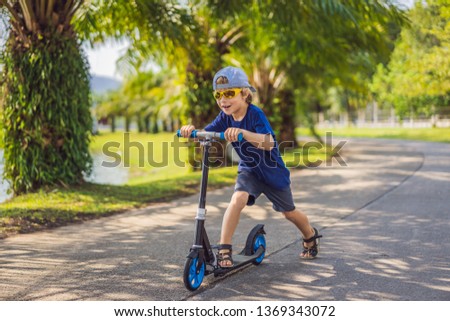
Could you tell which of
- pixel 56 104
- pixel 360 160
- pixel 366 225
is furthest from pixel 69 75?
pixel 360 160

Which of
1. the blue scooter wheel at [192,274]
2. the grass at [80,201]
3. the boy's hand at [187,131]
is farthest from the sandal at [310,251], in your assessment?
the grass at [80,201]

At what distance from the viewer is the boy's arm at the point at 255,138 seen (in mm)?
4191

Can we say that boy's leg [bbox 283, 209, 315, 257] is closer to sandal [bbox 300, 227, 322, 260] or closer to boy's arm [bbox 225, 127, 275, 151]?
sandal [bbox 300, 227, 322, 260]

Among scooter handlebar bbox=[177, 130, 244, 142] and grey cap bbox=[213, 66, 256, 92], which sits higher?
grey cap bbox=[213, 66, 256, 92]

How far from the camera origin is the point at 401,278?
453 centimetres

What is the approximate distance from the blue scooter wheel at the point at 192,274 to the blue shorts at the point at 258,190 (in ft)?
2.52

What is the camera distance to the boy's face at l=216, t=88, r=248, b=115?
458 cm

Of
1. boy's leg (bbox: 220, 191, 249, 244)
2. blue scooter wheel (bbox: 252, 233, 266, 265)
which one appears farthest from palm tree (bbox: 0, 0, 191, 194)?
boy's leg (bbox: 220, 191, 249, 244)

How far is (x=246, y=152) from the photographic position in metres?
4.81

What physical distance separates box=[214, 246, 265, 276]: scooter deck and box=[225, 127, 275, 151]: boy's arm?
0.94m

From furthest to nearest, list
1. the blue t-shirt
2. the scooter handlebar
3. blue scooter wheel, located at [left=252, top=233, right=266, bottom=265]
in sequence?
blue scooter wheel, located at [left=252, top=233, right=266, bottom=265] < the blue t-shirt < the scooter handlebar

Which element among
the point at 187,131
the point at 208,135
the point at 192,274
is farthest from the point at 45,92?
the point at 192,274

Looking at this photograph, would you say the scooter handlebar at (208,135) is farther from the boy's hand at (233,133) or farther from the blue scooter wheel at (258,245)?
the blue scooter wheel at (258,245)
